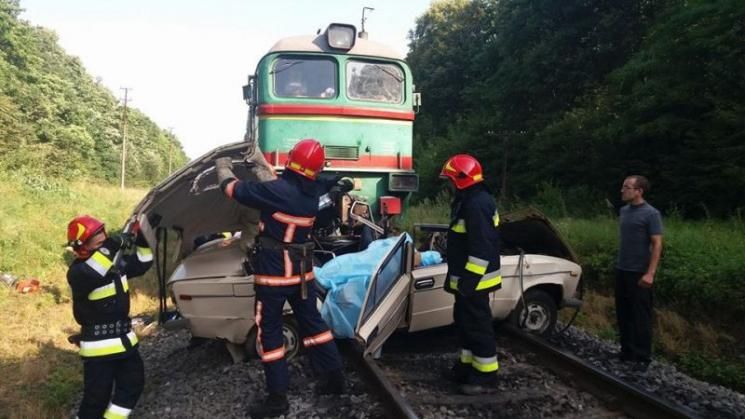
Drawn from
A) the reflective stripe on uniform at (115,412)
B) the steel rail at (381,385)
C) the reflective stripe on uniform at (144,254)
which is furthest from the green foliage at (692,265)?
the reflective stripe on uniform at (115,412)

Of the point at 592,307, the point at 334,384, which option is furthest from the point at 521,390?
the point at 592,307

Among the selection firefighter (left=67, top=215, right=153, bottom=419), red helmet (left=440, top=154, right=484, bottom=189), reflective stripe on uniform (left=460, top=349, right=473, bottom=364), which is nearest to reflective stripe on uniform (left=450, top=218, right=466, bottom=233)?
red helmet (left=440, top=154, right=484, bottom=189)

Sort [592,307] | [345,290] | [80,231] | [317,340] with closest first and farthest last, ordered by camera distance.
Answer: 1. [80,231]
2. [317,340]
3. [345,290]
4. [592,307]

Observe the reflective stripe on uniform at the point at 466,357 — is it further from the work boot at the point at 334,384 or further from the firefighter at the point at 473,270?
the work boot at the point at 334,384

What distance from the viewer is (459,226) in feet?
14.5

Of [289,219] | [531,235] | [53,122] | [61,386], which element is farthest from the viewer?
[53,122]

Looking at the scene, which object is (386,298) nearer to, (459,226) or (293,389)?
(459,226)

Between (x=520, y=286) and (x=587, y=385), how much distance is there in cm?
125

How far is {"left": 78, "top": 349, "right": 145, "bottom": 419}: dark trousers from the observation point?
3.78 meters

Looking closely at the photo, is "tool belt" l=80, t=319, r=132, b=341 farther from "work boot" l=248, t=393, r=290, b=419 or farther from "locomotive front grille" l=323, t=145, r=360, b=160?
"locomotive front grille" l=323, t=145, r=360, b=160

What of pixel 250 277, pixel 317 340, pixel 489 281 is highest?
pixel 489 281

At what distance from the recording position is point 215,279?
190 inches

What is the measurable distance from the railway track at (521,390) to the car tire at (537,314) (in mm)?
307

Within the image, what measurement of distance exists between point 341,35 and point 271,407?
5649 mm
